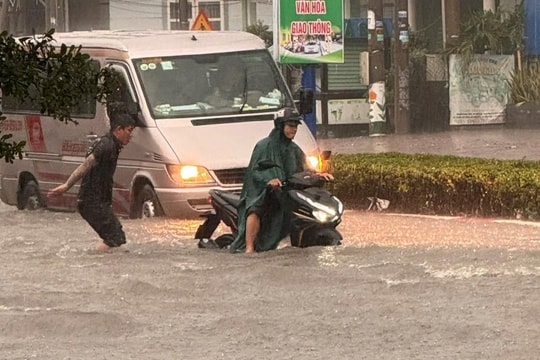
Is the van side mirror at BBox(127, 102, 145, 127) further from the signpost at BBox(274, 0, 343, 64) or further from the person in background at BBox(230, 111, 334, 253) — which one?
the signpost at BBox(274, 0, 343, 64)

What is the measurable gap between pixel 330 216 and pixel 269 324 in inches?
112

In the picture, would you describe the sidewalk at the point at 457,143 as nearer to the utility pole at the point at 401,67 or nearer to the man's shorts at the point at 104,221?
the utility pole at the point at 401,67

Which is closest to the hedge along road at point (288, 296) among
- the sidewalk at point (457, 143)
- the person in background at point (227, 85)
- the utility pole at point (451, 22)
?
the person in background at point (227, 85)

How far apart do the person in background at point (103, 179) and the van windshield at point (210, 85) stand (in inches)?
139

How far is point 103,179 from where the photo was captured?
1414cm

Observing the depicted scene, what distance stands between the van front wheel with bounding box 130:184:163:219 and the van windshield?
0.94 metres

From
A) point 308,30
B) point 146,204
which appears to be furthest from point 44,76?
point 308,30

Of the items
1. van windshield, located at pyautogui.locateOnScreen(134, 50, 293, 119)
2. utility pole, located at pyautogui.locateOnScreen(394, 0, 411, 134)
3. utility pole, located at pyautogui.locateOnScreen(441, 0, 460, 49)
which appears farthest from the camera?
utility pole, located at pyautogui.locateOnScreen(441, 0, 460, 49)

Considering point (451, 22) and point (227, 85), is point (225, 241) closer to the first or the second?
point (227, 85)

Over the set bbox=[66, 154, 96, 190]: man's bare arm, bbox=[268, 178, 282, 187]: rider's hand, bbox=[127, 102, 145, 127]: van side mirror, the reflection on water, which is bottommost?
the reflection on water

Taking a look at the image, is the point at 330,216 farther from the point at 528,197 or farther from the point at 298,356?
the point at 298,356

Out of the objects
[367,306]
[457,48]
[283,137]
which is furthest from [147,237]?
[457,48]

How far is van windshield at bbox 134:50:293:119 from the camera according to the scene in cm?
1781

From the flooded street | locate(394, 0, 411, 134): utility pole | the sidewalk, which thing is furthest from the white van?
locate(394, 0, 411, 134): utility pole
